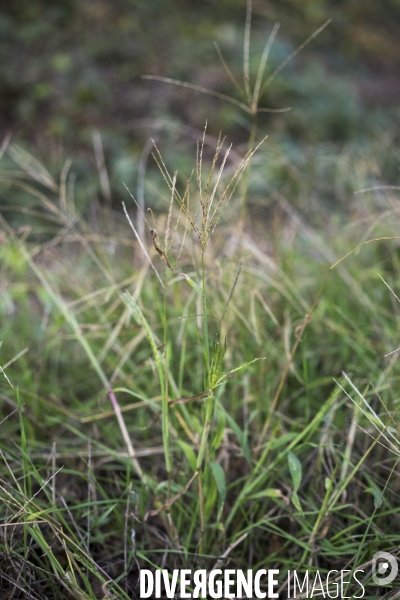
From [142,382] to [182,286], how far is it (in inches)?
18.7

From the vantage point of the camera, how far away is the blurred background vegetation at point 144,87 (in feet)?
13.5

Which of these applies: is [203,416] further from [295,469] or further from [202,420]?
[295,469]

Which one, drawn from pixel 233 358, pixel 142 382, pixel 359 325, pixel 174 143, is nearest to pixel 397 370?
pixel 359 325

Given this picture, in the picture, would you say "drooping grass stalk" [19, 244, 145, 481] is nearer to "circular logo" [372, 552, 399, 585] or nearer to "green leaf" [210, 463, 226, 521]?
"green leaf" [210, 463, 226, 521]

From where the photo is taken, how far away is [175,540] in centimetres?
107

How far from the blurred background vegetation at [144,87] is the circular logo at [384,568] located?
116 inches

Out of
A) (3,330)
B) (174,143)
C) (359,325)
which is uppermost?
(359,325)

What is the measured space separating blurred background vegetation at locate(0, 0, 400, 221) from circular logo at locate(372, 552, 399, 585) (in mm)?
2959

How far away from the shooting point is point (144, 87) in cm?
456

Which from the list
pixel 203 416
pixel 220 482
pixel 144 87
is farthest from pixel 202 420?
pixel 144 87

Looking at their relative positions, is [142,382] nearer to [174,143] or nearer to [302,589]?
[302,589]

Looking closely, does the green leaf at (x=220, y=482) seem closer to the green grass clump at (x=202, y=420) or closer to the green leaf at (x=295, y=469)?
the green grass clump at (x=202, y=420)

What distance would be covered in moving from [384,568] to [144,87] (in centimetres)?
436

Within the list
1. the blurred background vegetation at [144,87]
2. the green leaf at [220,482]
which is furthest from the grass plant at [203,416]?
the blurred background vegetation at [144,87]
